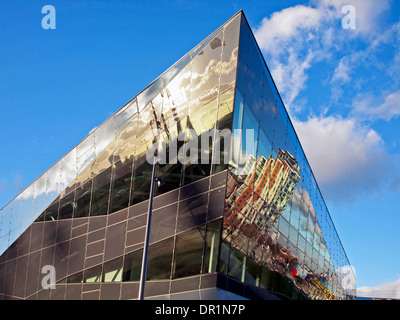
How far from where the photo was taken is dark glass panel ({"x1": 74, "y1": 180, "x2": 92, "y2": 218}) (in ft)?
88.5

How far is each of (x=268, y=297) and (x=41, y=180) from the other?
68.0 feet

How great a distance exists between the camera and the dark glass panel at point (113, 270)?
23.0 meters

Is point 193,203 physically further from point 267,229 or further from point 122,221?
point 267,229

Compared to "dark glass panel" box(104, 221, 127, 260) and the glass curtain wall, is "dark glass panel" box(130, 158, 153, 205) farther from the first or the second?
the glass curtain wall

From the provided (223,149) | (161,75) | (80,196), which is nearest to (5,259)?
(80,196)

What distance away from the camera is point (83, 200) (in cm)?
2748

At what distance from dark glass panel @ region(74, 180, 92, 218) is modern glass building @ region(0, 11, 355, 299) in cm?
9

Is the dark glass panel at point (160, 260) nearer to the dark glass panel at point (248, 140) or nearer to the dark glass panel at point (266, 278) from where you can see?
the dark glass panel at point (248, 140)

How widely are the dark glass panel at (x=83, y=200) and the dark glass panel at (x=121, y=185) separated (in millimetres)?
2648

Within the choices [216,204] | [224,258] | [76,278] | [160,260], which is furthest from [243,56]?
[76,278]

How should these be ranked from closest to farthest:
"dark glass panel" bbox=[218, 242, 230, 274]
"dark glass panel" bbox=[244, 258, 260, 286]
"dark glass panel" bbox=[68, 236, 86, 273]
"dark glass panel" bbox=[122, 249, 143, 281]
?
"dark glass panel" bbox=[218, 242, 230, 274] → "dark glass panel" bbox=[122, 249, 143, 281] → "dark glass panel" bbox=[244, 258, 260, 286] → "dark glass panel" bbox=[68, 236, 86, 273]

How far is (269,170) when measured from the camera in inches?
1054

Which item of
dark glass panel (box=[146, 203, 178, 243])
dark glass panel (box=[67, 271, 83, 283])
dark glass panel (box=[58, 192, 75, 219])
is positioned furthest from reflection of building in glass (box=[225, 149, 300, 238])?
dark glass panel (box=[58, 192, 75, 219])

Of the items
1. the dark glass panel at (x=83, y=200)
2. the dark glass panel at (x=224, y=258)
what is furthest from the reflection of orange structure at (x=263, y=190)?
the dark glass panel at (x=83, y=200)
